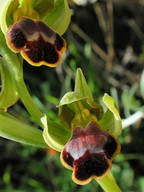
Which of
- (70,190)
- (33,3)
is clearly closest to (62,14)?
(33,3)

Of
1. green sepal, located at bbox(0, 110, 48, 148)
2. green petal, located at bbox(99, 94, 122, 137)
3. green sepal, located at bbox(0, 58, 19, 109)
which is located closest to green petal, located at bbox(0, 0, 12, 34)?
green sepal, located at bbox(0, 58, 19, 109)

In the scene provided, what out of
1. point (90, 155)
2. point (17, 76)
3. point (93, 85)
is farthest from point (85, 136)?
point (93, 85)

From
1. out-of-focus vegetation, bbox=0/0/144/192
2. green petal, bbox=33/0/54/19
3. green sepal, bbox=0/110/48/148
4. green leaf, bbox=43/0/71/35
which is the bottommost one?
out-of-focus vegetation, bbox=0/0/144/192

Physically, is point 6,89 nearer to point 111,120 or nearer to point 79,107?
point 79,107

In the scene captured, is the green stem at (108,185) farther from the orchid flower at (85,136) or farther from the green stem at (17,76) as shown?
the green stem at (17,76)

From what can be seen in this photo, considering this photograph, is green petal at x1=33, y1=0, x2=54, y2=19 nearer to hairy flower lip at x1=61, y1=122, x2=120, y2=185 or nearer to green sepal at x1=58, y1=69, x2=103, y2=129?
green sepal at x1=58, y1=69, x2=103, y2=129

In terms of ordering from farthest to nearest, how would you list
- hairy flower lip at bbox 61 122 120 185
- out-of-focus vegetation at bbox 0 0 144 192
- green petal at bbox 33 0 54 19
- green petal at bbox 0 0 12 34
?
out-of-focus vegetation at bbox 0 0 144 192 → green petal at bbox 33 0 54 19 → green petal at bbox 0 0 12 34 → hairy flower lip at bbox 61 122 120 185

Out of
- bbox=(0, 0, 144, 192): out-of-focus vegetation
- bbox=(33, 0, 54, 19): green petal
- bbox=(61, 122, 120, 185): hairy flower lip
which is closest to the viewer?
bbox=(61, 122, 120, 185): hairy flower lip
